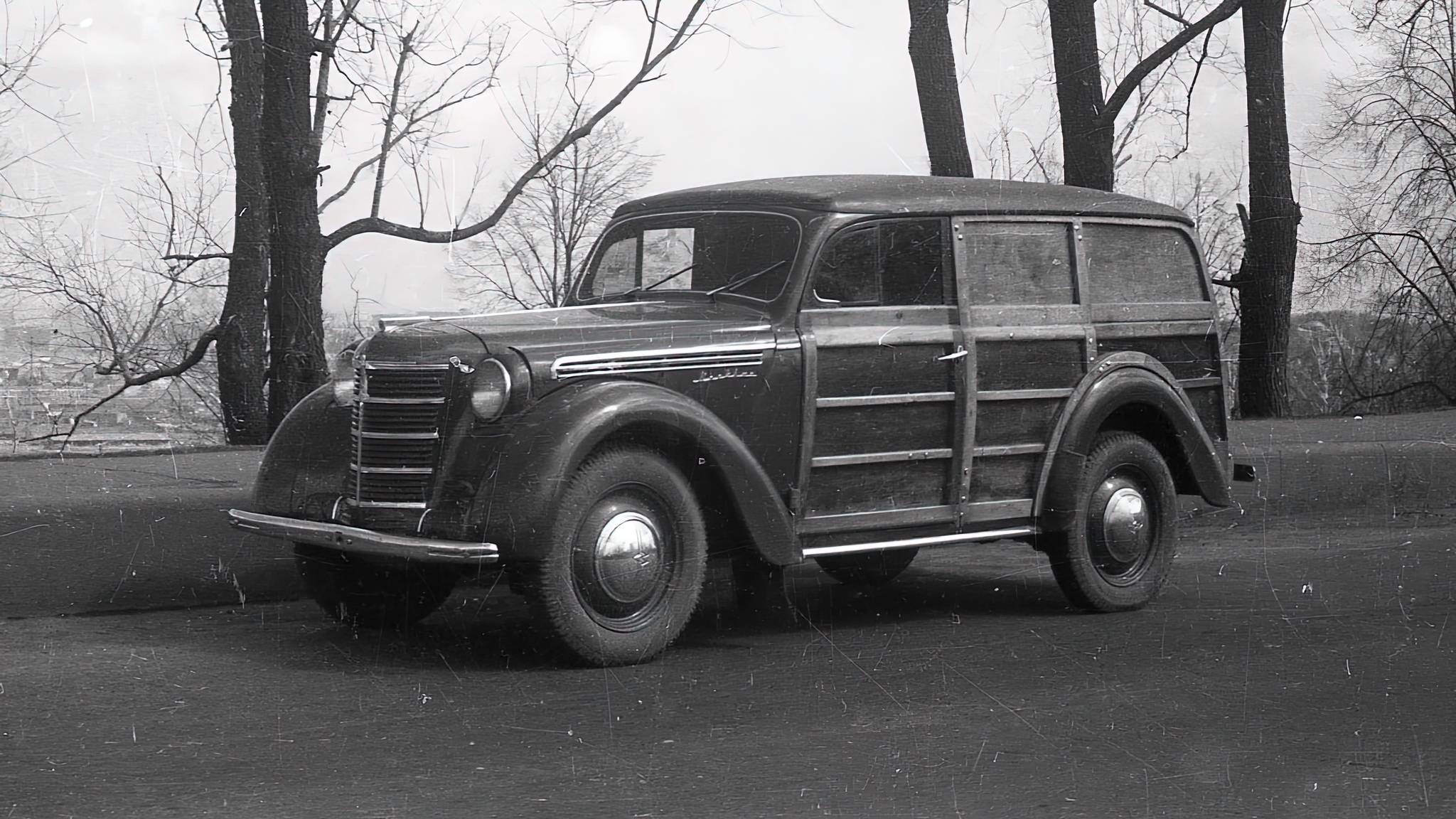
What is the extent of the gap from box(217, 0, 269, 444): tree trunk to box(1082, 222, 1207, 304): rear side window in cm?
959

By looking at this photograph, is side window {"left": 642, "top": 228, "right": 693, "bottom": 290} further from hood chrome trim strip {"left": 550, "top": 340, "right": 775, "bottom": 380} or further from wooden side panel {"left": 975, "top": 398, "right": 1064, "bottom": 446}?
wooden side panel {"left": 975, "top": 398, "right": 1064, "bottom": 446}

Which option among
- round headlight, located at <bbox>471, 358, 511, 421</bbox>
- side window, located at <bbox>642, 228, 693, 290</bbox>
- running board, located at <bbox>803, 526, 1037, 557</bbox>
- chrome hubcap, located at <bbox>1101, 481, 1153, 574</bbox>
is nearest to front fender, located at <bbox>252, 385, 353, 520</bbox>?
round headlight, located at <bbox>471, 358, 511, 421</bbox>

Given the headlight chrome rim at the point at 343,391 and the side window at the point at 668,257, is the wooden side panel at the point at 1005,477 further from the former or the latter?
the headlight chrome rim at the point at 343,391

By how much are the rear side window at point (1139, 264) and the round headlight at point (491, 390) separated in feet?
9.86

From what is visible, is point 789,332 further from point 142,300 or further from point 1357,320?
point 1357,320

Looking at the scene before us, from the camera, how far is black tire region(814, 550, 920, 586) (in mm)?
8266

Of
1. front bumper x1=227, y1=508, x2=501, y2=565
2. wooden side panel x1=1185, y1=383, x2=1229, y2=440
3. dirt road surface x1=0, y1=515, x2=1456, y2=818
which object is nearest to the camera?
dirt road surface x1=0, y1=515, x2=1456, y2=818

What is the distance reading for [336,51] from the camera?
11.6 m

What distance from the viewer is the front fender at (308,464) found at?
6453mm

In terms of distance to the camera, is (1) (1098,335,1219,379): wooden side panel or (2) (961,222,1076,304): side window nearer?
(2) (961,222,1076,304): side window

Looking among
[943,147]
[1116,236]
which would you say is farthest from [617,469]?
[943,147]

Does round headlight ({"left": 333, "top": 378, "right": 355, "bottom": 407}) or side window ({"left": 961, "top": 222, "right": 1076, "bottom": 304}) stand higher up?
side window ({"left": 961, "top": 222, "right": 1076, "bottom": 304})

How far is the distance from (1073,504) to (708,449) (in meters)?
2.01

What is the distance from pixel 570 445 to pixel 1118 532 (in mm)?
3004
